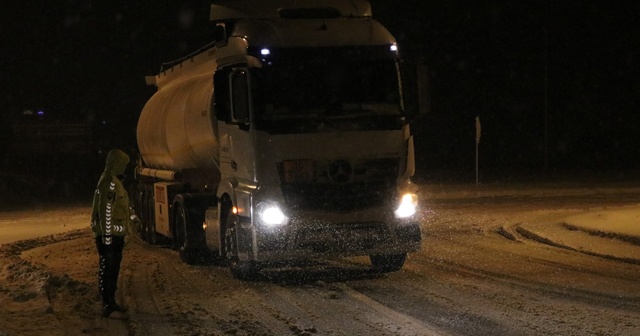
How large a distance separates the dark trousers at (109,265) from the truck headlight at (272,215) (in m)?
2.40

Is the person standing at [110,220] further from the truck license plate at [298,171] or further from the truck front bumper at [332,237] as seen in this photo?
the truck license plate at [298,171]

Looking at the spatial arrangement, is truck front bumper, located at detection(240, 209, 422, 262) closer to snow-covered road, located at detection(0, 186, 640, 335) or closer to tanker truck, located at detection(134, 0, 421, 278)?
tanker truck, located at detection(134, 0, 421, 278)

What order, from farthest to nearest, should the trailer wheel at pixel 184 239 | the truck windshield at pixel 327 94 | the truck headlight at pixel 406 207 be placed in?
1. the trailer wheel at pixel 184 239
2. the truck headlight at pixel 406 207
3. the truck windshield at pixel 327 94

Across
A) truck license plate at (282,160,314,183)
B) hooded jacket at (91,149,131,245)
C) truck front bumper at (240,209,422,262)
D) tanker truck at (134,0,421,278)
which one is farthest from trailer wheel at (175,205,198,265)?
hooded jacket at (91,149,131,245)

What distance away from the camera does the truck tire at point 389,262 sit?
13914 millimetres

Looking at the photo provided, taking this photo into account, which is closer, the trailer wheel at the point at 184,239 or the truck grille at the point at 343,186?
the truck grille at the point at 343,186

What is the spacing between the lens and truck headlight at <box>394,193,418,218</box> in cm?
1302

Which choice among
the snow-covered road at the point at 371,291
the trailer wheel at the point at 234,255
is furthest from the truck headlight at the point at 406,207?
the trailer wheel at the point at 234,255

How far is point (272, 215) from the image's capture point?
12.7 metres

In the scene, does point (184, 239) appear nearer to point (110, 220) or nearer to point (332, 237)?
point (332, 237)

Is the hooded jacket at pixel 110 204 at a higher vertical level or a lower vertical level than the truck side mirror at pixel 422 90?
lower

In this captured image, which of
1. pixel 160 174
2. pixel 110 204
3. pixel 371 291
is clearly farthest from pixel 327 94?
pixel 160 174

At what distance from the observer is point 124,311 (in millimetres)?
10938

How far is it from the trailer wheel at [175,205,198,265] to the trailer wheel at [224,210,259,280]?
1.75 metres
